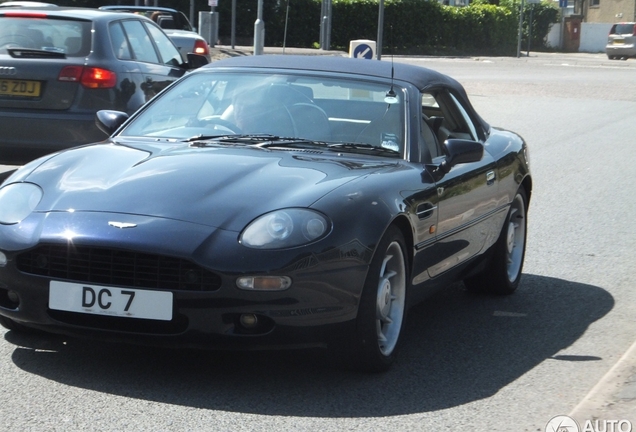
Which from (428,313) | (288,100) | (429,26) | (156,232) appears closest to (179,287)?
(156,232)

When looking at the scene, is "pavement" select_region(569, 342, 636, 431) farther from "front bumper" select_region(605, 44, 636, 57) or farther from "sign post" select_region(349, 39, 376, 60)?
"front bumper" select_region(605, 44, 636, 57)

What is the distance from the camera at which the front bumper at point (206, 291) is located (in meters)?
4.22

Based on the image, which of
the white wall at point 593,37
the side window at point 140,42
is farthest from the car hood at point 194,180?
the white wall at point 593,37

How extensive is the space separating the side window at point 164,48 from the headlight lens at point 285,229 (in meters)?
6.79

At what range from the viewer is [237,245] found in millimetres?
4254

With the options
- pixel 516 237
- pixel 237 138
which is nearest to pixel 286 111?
pixel 237 138

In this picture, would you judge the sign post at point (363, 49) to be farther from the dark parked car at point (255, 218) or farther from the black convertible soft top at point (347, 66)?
the dark parked car at point (255, 218)

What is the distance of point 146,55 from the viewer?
10.5 metres

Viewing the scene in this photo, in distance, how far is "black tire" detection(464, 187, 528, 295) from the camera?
648cm

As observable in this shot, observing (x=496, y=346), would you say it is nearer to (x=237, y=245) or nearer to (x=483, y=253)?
(x=483, y=253)

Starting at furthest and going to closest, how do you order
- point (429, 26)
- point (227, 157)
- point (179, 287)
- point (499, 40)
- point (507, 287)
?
point (499, 40) → point (429, 26) → point (507, 287) → point (227, 157) → point (179, 287)

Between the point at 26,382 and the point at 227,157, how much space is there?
51.5 inches

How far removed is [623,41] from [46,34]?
5296 cm

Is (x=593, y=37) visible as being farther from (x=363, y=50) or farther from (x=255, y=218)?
(x=255, y=218)
